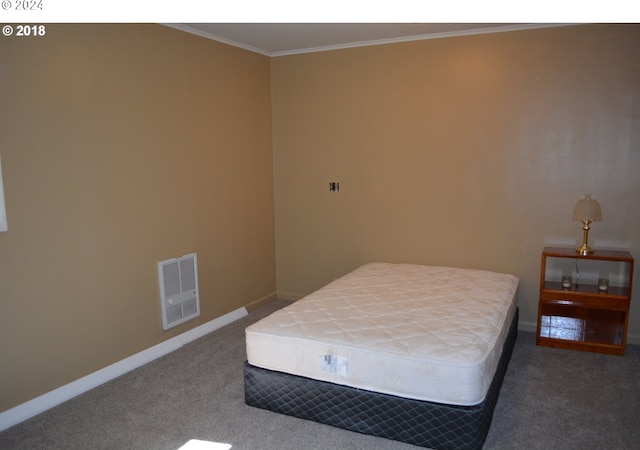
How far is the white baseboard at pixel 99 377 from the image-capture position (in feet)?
8.45

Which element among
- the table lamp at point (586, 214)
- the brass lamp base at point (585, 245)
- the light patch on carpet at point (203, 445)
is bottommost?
the light patch on carpet at point (203, 445)

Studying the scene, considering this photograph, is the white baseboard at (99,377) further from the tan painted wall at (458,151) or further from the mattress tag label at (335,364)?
the mattress tag label at (335,364)

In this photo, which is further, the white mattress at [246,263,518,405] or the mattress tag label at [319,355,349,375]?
the mattress tag label at [319,355,349,375]

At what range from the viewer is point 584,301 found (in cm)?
340

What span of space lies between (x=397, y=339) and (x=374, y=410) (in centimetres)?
37

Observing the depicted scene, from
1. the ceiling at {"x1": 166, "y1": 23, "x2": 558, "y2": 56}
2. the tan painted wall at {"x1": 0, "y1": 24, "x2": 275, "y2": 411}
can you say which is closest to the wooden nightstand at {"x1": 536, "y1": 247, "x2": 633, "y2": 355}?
the ceiling at {"x1": 166, "y1": 23, "x2": 558, "y2": 56}

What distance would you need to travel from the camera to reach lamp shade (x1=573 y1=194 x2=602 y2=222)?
3.43 metres

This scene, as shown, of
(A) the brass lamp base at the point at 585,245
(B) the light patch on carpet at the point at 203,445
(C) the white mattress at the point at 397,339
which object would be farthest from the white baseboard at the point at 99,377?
(A) the brass lamp base at the point at 585,245

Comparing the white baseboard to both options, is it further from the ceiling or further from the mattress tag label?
the ceiling

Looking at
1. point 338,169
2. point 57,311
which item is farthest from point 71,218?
point 338,169

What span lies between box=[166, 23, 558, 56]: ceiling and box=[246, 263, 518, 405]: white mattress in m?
2.01

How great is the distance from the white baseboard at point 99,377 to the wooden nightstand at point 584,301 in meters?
2.60

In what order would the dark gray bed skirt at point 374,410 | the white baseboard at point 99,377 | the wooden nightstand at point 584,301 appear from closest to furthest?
the dark gray bed skirt at point 374,410 < the white baseboard at point 99,377 < the wooden nightstand at point 584,301

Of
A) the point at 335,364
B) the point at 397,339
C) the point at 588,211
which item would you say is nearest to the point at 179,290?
the point at 335,364
